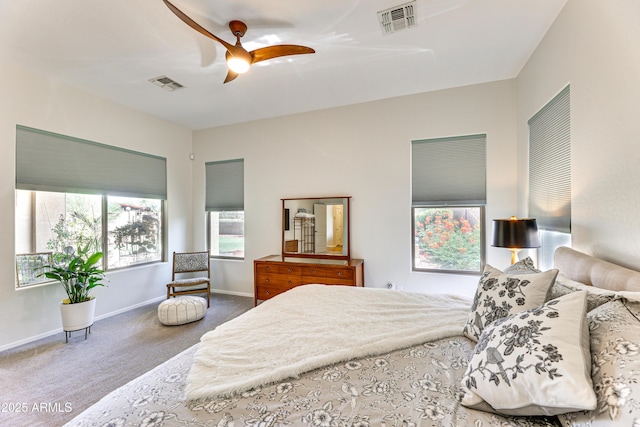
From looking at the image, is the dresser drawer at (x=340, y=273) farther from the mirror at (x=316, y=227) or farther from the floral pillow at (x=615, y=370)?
the floral pillow at (x=615, y=370)

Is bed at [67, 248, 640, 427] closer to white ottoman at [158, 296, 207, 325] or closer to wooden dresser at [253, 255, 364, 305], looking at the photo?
wooden dresser at [253, 255, 364, 305]

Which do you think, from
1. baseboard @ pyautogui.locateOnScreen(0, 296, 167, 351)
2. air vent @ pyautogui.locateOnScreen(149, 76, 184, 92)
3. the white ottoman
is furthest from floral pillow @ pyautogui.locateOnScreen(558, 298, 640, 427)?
baseboard @ pyautogui.locateOnScreen(0, 296, 167, 351)

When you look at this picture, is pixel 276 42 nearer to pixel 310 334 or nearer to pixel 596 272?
pixel 310 334

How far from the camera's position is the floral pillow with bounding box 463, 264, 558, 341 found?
1208 mm

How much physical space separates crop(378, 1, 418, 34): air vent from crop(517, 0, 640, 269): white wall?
1.11 m

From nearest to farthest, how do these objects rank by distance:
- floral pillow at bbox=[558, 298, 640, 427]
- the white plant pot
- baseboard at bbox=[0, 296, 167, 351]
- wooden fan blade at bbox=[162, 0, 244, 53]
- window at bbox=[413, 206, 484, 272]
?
floral pillow at bbox=[558, 298, 640, 427]
wooden fan blade at bbox=[162, 0, 244, 53]
baseboard at bbox=[0, 296, 167, 351]
the white plant pot
window at bbox=[413, 206, 484, 272]

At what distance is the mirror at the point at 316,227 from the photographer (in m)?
3.79

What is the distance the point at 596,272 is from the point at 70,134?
5.03 metres

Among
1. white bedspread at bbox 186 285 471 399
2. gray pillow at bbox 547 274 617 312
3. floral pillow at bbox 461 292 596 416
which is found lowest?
white bedspread at bbox 186 285 471 399

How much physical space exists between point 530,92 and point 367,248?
2496 millimetres

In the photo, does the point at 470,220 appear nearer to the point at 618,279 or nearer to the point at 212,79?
the point at 618,279

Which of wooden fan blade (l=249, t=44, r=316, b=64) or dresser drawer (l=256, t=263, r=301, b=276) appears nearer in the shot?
wooden fan blade (l=249, t=44, r=316, b=64)

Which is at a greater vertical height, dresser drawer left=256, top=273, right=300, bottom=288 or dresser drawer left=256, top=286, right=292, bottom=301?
dresser drawer left=256, top=273, right=300, bottom=288

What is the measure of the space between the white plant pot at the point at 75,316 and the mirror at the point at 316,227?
7.75 feet
